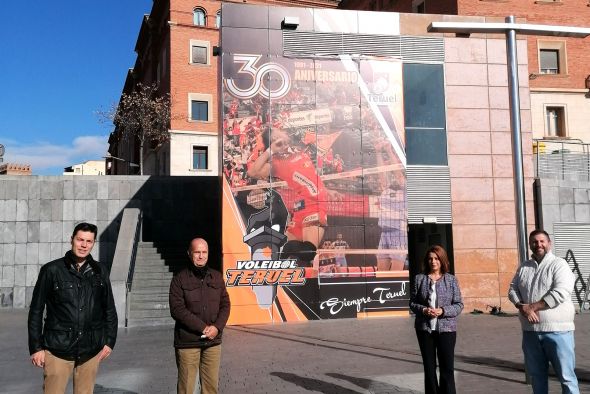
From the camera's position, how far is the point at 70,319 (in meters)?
4.39

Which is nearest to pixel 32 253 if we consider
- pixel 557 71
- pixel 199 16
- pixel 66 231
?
pixel 66 231

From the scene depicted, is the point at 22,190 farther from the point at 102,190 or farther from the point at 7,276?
the point at 7,276

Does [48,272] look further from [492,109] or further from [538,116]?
[538,116]

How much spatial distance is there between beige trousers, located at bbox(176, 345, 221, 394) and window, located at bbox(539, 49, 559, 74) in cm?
3259

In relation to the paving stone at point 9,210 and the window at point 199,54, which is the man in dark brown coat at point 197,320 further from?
the window at point 199,54

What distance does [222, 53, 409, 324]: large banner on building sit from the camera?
575 inches

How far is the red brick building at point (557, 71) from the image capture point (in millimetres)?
31453

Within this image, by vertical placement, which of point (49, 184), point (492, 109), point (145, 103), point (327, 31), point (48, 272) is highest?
point (145, 103)

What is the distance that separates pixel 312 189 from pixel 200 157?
24.6 metres

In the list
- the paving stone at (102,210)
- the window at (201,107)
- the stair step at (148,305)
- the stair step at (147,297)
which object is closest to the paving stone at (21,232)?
the paving stone at (102,210)

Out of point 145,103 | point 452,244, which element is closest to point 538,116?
point 452,244

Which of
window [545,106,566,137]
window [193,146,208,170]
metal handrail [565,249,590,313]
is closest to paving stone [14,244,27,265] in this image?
metal handrail [565,249,590,313]

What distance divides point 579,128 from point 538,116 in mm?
2612

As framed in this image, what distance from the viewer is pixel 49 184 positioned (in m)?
19.3
